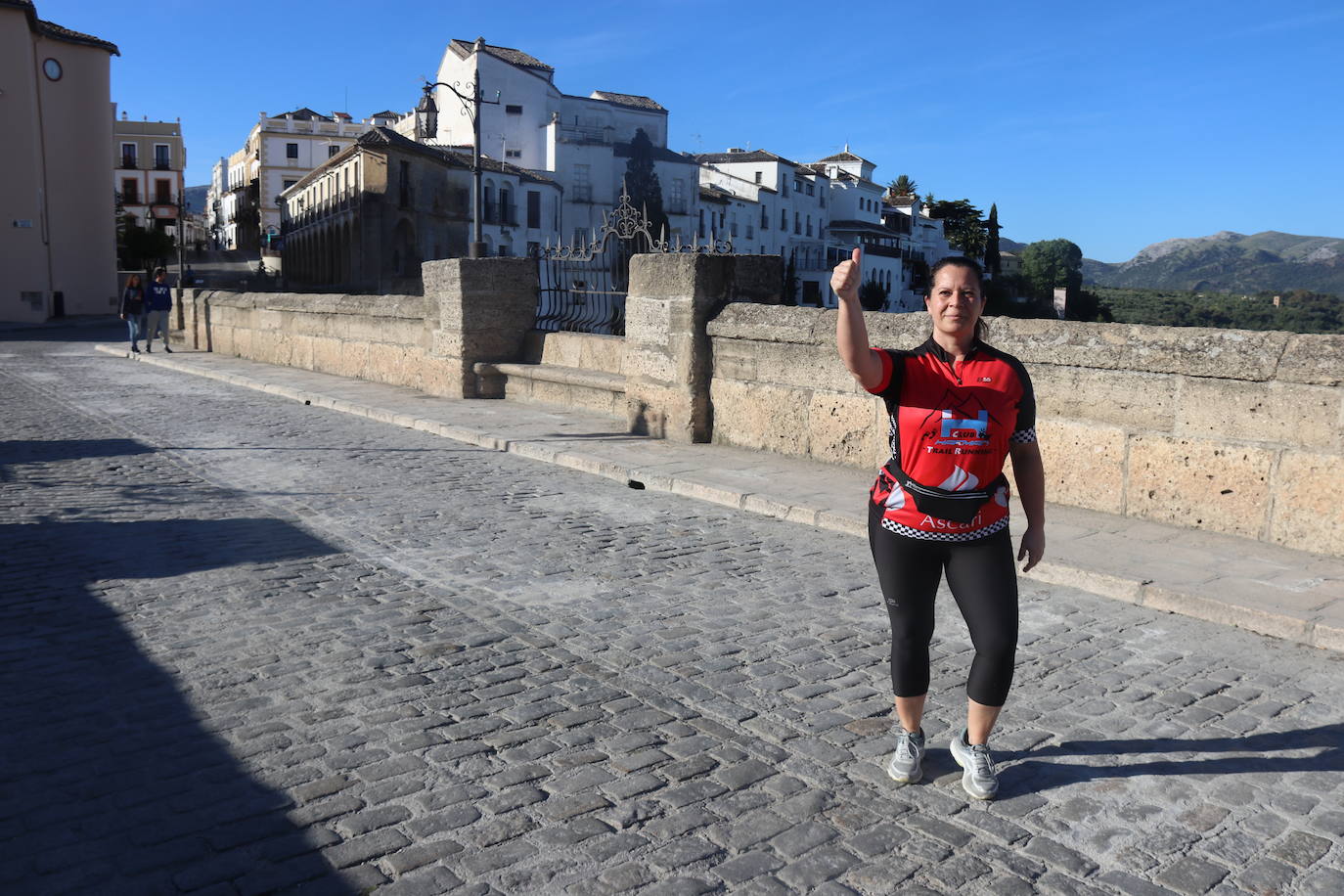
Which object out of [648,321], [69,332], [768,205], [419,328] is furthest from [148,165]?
[648,321]

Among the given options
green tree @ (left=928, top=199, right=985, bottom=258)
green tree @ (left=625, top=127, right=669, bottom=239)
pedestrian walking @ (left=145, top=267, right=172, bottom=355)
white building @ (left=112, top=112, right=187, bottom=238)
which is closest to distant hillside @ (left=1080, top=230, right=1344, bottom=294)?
green tree @ (left=928, top=199, right=985, bottom=258)

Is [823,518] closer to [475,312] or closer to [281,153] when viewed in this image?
[475,312]

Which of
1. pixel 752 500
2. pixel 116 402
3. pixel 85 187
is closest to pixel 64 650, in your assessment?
pixel 752 500

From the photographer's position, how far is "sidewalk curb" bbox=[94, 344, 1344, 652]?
4824 millimetres

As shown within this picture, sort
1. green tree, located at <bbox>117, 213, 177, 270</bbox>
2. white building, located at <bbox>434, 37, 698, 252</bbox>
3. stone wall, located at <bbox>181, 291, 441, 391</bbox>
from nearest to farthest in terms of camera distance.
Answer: stone wall, located at <bbox>181, 291, 441, 391</bbox>, white building, located at <bbox>434, 37, 698, 252</bbox>, green tree, located at <bbox>117, 213, 177, 270</bbox>

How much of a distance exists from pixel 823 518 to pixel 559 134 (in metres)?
61.8

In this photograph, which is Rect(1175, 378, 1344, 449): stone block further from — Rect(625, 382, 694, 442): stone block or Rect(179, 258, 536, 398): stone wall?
Rect(179, 258, 536, 398): stone wall

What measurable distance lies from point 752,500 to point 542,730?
12.9 ft

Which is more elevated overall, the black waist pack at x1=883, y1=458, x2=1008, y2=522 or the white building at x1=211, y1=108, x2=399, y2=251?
the white building at x1=211, y1=108, x2=399, y2=251

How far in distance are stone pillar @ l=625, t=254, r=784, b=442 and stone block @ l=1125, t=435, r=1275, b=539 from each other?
3994 mm

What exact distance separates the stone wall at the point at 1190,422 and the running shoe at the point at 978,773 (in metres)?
3.77

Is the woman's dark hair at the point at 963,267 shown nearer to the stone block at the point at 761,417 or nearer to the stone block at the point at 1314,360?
the stone block at the point at 1314,360

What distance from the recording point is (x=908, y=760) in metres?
3.31

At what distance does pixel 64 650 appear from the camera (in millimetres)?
4395
